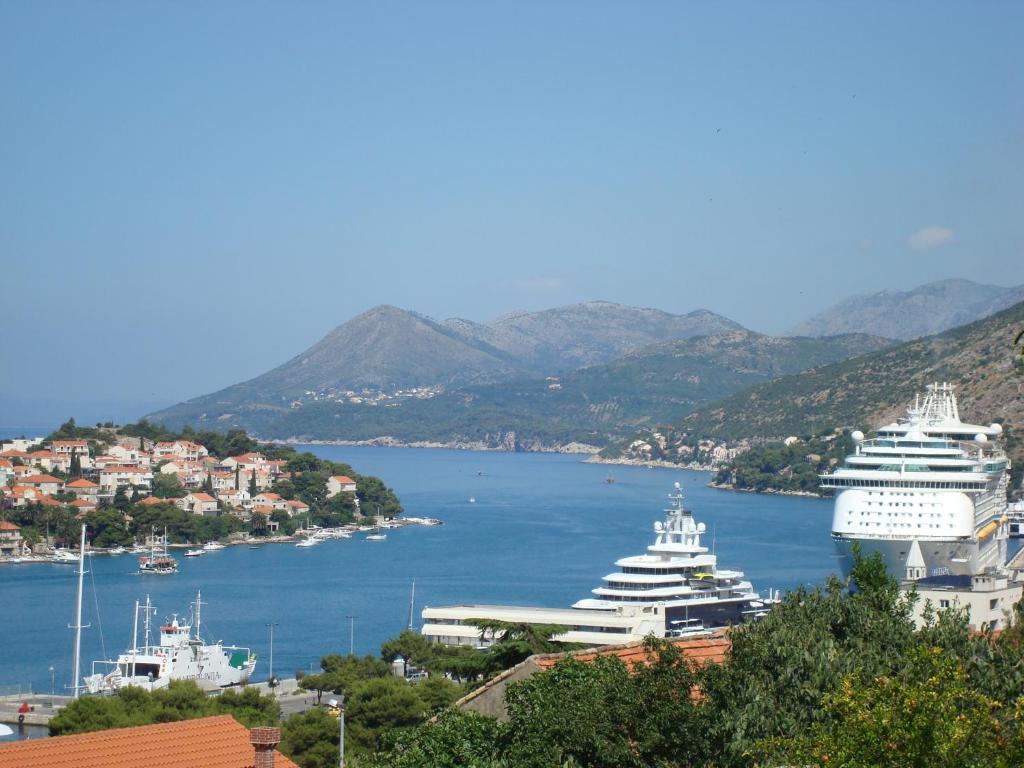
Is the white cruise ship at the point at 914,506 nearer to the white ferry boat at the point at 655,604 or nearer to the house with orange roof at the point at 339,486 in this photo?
the white ferry boat at the point at 655,604

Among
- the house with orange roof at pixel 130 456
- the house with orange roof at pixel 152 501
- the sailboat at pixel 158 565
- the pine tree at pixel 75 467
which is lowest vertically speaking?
the sailboat at pixel 158 565

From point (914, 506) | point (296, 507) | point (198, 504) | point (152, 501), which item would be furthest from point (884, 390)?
point (914, 506)

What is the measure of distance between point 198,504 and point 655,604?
32.8 m

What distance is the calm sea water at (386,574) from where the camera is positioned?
30.5m

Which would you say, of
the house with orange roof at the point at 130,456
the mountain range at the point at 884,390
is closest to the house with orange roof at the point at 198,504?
the house with orange roof at the point at 130,456

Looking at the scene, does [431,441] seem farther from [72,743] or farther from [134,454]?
[72,743]

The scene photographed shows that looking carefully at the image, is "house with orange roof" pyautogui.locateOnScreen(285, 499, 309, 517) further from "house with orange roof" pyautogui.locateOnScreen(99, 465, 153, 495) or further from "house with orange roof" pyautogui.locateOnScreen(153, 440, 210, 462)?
"house with orange roof" pyautogui.locateOnScreen(153, 440, 210, 462)

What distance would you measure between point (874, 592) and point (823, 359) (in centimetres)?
16087

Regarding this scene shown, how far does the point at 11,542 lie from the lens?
49000 millimetres

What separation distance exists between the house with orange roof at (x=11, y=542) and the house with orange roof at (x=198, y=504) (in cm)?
740

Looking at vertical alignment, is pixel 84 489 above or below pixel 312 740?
above

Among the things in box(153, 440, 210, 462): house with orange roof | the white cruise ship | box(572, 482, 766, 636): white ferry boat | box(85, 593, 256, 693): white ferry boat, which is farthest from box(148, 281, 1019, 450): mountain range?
box(85, 593, 256, 693): white ferry boat

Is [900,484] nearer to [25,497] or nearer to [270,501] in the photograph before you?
[25,497]

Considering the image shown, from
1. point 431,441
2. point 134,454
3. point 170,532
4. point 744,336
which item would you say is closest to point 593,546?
point 170,532
